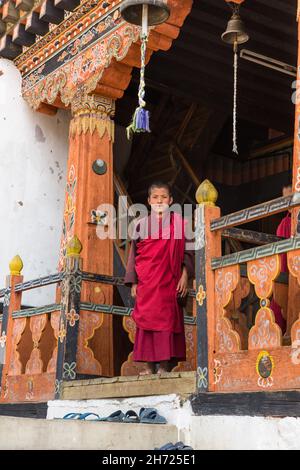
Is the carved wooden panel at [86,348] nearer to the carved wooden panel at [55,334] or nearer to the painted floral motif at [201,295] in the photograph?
the carved wooden panel at [55,334]

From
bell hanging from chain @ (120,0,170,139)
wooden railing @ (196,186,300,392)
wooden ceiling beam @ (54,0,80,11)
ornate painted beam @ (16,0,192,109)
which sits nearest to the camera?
wooden railing @ (196,186,300,392)

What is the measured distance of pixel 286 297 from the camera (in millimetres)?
4281

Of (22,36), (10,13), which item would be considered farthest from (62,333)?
(10,13)

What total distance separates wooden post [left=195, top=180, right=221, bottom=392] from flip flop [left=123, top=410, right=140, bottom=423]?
0.41 m

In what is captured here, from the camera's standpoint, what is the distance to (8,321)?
6.05 meters

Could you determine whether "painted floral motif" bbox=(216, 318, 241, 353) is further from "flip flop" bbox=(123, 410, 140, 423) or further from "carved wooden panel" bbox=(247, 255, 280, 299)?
"flip flop" bbox=(123, 410, 140, 423)

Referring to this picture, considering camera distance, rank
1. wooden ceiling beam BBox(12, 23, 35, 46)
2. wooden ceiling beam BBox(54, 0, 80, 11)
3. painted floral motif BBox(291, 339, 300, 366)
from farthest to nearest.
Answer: wooden ceiling beam BBox(12, 23, 35, 46) < wooden ceiling beam BBox(54, 0, 80, 11) < painted floral motif BBox(291, 339, 300, 366)

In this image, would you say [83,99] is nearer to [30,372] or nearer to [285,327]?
[30,372]

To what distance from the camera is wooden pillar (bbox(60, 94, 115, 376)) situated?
5.98 meters

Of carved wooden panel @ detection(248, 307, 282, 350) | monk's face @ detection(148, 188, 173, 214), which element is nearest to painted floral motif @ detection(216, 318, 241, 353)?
carved wooden panel @ detection(248, 307, 282, 350)

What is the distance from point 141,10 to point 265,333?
2.19 metres

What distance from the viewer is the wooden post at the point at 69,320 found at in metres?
5.34

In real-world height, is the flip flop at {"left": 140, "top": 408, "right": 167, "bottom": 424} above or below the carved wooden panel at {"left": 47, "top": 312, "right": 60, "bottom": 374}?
below

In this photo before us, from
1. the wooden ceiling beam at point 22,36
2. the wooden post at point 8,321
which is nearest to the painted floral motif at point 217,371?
the wooden post at point 8,321
